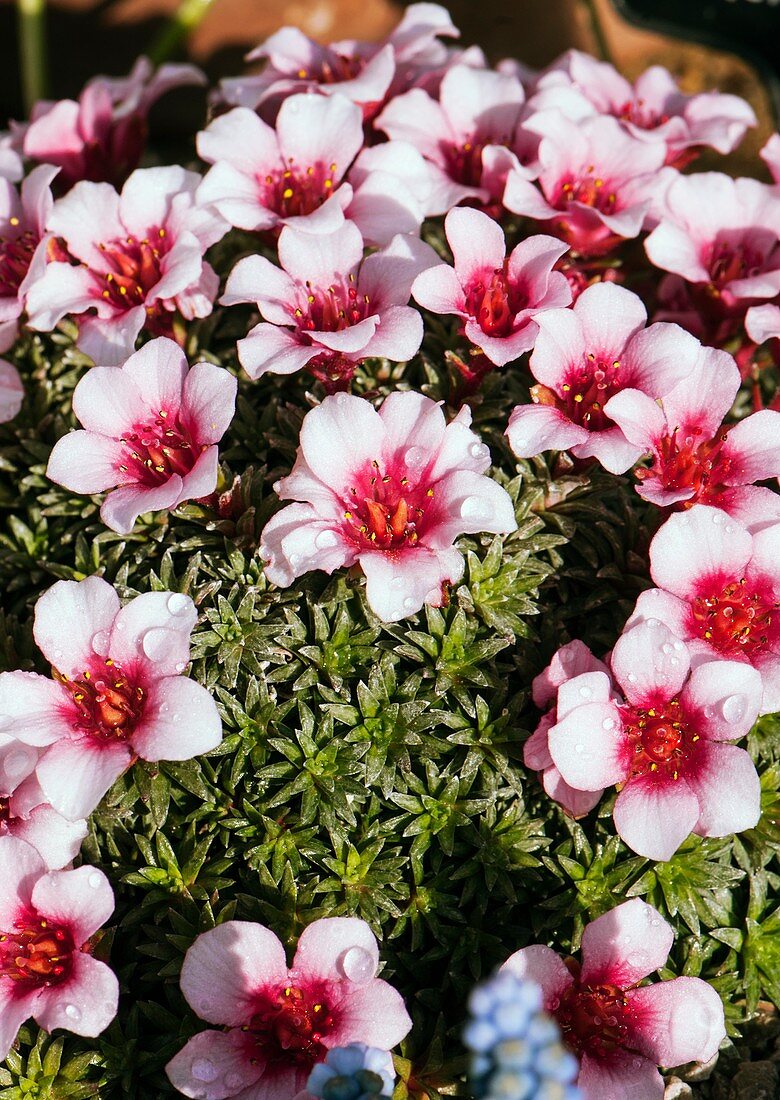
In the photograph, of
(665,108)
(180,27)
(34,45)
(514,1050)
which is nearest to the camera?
(514,1050)

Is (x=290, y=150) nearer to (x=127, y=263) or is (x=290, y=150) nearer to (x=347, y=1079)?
(x=127, y=263)

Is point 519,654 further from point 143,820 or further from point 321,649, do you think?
point 143,820

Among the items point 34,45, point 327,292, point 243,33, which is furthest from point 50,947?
point 243,33

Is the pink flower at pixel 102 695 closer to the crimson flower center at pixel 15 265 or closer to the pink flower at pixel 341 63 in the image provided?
the crimson flower center at pixel 15 265

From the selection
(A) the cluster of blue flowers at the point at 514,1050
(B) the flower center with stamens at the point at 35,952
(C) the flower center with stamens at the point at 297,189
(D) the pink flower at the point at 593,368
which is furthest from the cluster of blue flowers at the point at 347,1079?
(C) the flower center with stamens at the point at 297,189

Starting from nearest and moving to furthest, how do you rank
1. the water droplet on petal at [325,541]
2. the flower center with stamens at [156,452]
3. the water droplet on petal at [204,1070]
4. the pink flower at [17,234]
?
1. the water droplet on petal at [204,1070]
2. the water droplet on petal at [325,541]
3. the flower center with stamens at [156,452]
4. the pink flower at [17,234]
